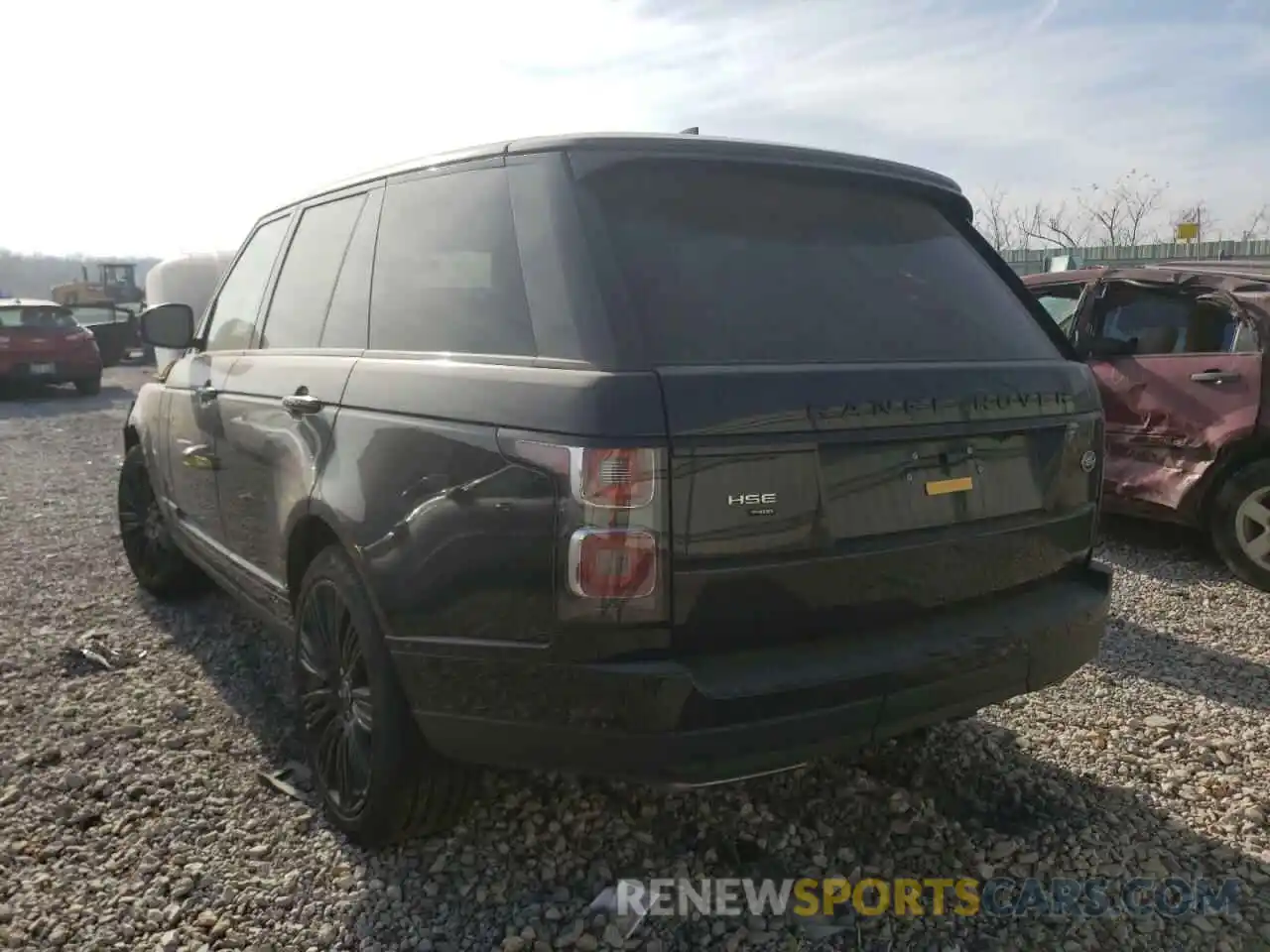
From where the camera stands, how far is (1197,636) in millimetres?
4527

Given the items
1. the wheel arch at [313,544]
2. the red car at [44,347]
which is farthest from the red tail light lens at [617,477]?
the red car at [44,347]

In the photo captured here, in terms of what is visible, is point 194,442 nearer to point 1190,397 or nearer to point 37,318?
point 1190,397

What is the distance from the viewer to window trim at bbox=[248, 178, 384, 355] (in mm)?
3146

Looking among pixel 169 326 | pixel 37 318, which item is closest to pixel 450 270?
pixel 169 326

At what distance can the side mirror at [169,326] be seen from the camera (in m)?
4.32

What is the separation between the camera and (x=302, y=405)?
2959mm

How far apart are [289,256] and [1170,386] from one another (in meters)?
4.69

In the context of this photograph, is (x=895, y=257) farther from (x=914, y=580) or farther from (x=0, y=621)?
(x=0, y=621)

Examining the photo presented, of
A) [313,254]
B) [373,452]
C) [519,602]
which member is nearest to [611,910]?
[519,602]

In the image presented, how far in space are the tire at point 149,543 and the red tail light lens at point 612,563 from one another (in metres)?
3.33

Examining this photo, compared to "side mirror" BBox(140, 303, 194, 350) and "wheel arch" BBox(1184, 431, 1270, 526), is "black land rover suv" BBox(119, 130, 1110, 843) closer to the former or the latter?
"side mirror" BBox(140, 303, 194, 350)

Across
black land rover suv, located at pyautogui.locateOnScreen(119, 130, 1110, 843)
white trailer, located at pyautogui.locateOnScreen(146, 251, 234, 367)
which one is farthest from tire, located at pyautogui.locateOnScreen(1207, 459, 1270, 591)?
white trailer, located at pyautogui.locateOnScreen(146, 251, 234, 367)

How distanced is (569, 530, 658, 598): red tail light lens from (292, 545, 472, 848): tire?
72 cm

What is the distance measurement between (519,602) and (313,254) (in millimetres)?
1835
